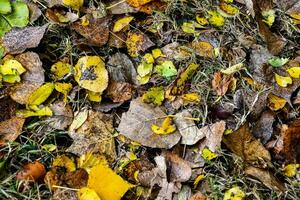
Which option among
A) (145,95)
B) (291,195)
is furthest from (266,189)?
(145,95)

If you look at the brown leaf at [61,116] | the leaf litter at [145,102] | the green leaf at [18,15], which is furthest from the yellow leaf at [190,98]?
the green leaf at [18,15]

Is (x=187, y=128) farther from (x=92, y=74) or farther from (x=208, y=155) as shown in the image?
(x=92, y=74)

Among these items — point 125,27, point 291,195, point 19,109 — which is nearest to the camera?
point 291,195

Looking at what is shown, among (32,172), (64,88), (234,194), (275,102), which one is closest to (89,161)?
(32,172)

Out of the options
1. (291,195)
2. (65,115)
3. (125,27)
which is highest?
(125,27)

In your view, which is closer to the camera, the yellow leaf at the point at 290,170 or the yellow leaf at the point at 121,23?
the yellow leaf at the point at 290,170

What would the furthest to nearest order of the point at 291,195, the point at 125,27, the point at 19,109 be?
the point at 125,27
the point at 19,109
the point at 291,195

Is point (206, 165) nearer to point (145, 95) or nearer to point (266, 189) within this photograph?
point (266, 189)

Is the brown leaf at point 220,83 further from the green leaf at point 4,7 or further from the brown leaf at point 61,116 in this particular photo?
the green leaf at point 4,7
